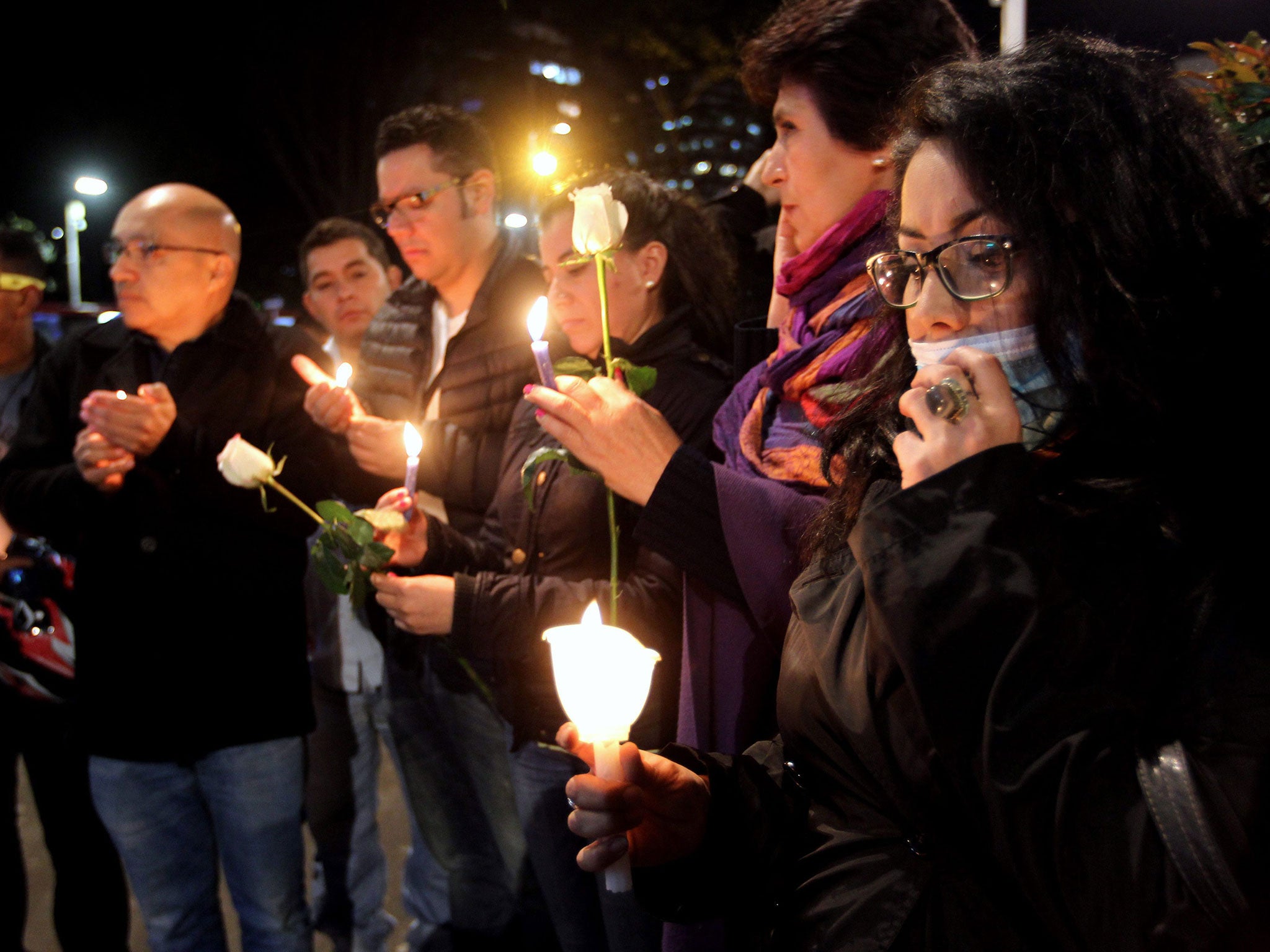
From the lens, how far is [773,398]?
6.63 feet

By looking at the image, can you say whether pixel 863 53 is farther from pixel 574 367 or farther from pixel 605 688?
pixel 605 688

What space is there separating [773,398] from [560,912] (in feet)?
5.18

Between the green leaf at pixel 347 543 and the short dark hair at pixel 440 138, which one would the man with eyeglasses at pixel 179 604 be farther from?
the green leaf at pixel 347 543

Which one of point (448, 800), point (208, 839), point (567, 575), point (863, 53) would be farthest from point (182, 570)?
point (863, 53)

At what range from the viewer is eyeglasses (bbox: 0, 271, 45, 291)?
154 inches

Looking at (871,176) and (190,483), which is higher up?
(871,176)

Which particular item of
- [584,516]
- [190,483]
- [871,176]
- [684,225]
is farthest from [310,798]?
[871,176]

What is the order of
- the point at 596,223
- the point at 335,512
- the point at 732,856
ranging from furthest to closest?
the point at 335,512 → the point at 596,223 → the point at 732,856

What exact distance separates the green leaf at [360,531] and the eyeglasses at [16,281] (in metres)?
2.75

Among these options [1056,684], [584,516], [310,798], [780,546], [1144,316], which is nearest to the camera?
[1056,684]

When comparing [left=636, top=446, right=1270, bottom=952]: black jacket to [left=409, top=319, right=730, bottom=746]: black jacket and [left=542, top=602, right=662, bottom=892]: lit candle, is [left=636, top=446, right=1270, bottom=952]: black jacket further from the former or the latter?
[left=409, top=319, right=730, bottom=746]: black jacket

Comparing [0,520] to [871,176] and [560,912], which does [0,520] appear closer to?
[560,912]

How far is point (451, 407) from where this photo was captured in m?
3.19

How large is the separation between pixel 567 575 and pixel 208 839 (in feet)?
5.42
